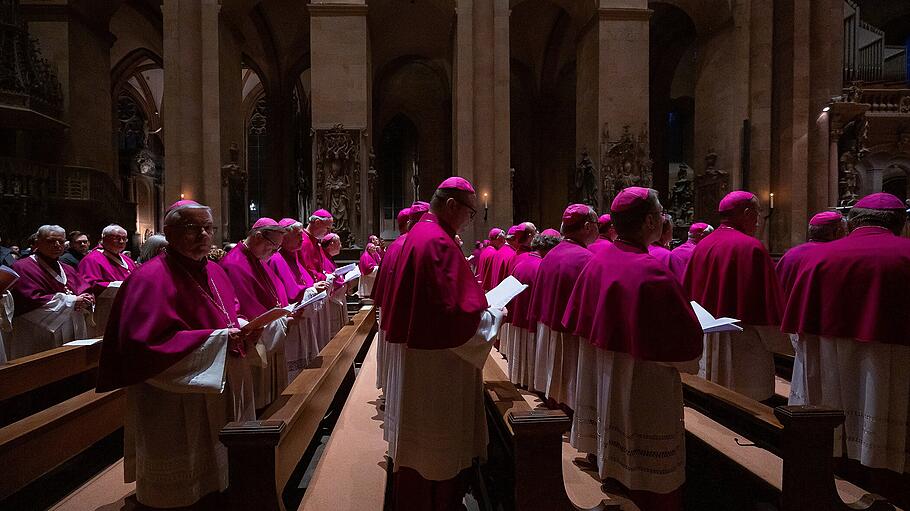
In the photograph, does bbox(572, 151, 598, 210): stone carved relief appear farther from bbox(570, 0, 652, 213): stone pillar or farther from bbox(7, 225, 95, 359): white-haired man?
bbox(7, 225, 95, 359): white-haired man

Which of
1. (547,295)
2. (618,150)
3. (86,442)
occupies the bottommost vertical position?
(86,442)

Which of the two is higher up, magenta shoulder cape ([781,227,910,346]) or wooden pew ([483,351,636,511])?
magenta shoulder cape ([781,227,910,346])

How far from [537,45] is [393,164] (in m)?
9.88

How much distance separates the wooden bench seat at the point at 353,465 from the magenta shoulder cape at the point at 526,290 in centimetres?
168

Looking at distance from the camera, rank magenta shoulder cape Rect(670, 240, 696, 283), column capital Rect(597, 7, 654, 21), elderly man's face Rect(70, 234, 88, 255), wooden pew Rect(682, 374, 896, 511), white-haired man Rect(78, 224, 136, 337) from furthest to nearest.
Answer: column capital Rect(597, 7, 654, 21) → elderly man's face Rect(70, 234, 88, 255) → white-haired man Rect(78, 224, 136, 337) → magenta shoulder cape Rect(670, 240, 696, 283) → wooden pew Rect(682, 374, 896, 511)

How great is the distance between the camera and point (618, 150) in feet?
49.9

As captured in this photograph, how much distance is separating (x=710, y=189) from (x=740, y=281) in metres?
14.5

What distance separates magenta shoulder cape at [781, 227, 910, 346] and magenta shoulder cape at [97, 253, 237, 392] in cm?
387

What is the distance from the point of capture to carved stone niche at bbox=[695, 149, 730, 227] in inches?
640

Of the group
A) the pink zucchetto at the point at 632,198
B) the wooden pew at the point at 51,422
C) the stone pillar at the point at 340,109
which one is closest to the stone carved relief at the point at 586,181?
the stone pillar at the point at 340,109

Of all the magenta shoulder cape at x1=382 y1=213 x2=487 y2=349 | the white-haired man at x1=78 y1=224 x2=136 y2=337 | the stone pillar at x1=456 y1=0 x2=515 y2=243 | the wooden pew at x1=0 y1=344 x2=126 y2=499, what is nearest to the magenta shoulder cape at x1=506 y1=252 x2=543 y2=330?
the magenta shoulder cape at x1=382 y1=213 x2=487 y2=349

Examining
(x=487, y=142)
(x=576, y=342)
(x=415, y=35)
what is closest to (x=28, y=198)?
(x=487, y=142)

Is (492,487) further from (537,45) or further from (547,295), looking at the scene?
(537,45)

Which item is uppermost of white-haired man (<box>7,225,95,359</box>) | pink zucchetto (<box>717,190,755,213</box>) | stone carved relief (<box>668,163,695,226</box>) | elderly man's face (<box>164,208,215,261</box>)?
stone carved relief (<box>668,163,695,226</box>)
